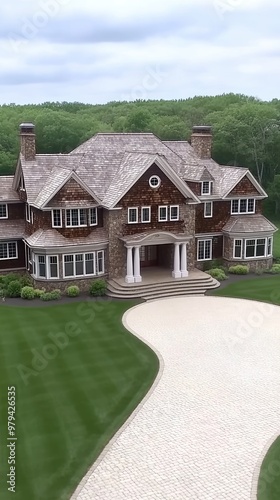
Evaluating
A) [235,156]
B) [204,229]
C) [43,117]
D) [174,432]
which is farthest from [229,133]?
[174,432]

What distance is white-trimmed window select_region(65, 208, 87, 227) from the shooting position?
1352 inches

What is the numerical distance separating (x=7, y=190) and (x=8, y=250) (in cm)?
445

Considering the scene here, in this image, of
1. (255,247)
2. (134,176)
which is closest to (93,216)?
(134,176)

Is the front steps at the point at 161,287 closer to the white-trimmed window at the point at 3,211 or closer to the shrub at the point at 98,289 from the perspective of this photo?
the shrub at the point at 98,289

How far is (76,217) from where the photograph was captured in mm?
34656

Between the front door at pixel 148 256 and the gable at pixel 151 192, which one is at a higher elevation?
the gable at pixel 151 192

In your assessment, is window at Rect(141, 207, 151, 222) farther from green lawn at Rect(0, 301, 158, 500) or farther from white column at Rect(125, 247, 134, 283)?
green lawn at Rect(0, 301, 158, 500)

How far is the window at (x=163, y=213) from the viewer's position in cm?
3625

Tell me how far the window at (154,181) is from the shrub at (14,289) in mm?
10559

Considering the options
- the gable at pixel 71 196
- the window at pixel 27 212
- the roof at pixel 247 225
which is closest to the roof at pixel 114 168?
the gable at pixel 71 196

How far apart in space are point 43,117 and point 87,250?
148ft

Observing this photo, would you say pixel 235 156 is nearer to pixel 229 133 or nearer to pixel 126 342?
pixel 229 133

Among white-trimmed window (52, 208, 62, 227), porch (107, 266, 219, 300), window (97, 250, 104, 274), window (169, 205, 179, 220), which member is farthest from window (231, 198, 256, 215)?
white-trimmed window (52, 208, 62, 227)

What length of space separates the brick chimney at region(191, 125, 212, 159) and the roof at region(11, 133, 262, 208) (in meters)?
0.46
